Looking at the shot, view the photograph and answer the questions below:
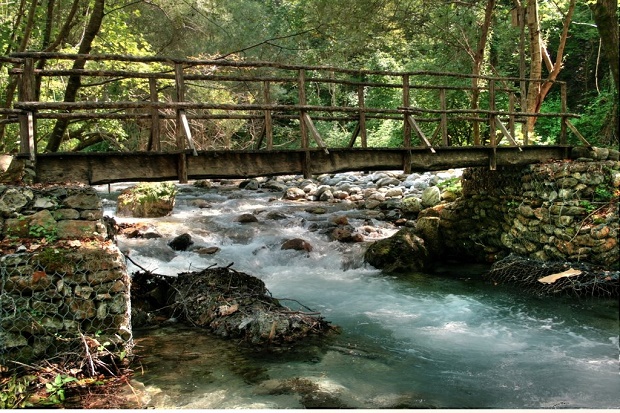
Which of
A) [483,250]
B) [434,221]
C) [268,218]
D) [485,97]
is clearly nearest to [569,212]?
[483,250]

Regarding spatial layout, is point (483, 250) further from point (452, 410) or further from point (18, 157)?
point (18, 157)

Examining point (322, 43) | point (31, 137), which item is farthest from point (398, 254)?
point (322, 43)

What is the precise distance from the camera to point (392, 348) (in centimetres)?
644

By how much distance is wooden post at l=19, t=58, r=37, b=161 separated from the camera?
5.71m

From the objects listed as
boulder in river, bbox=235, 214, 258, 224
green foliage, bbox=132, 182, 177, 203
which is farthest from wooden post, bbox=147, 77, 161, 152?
green foliage, bbox=132, 182, 177, 203

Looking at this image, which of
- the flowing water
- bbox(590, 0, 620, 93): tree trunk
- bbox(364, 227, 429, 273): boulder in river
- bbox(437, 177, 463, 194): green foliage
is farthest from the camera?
bbox(437, 177, 463, 194): green foliage

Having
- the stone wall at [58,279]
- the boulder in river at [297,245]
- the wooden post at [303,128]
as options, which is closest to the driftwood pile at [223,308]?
the stone wall at [58,279]

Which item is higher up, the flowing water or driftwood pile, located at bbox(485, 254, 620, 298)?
driftwood pile, located at bbox(485, 254, 620, 298)

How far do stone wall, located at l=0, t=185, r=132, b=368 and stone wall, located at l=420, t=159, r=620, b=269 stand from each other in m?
7.15

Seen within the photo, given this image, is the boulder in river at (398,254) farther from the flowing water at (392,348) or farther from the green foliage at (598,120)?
the green foliage at (598,120)

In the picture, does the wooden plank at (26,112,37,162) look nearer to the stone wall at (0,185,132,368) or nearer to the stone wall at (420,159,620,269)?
the stone wall at (0,185,132,368)

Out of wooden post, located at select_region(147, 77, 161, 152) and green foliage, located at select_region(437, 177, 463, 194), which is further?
green foliage, located at select_region(437, 177, 463, 194)

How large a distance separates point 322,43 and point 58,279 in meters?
16.6

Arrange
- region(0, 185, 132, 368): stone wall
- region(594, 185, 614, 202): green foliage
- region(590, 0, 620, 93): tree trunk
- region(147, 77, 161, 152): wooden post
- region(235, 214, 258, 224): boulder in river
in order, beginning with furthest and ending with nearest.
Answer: region(235, 214, 258, 224): boulder in river < region(594, 185, 614, 202): green foliage < region(147, 77, 161, 152): wooden post < region(0, 185, 132, 368): stone wall < region(590, 0, 620, 93): tree trunk
